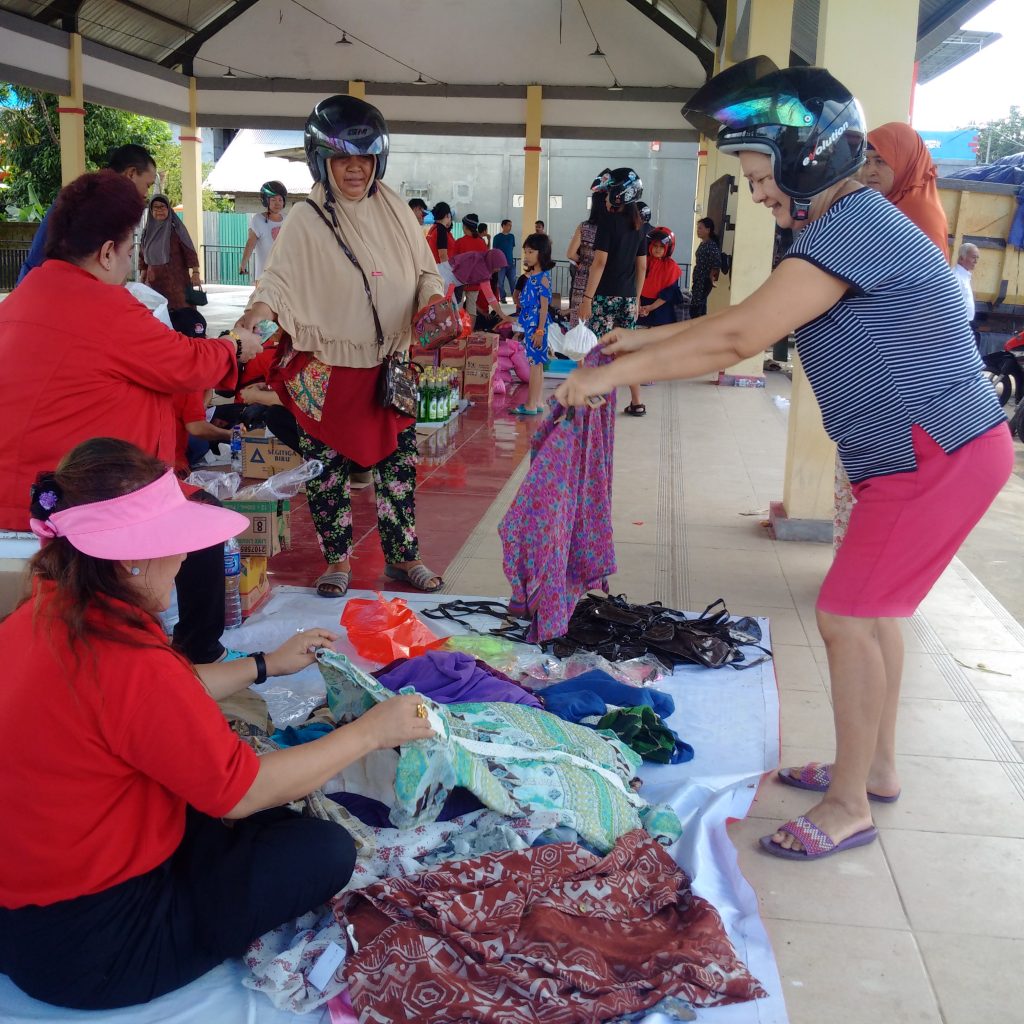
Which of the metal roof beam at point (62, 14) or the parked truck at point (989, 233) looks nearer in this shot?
the parked truck at point (989, 233)

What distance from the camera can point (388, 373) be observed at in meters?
4.36

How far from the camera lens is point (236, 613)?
420 centimetres

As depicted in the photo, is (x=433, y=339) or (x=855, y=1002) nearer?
(x=855, y=1002)

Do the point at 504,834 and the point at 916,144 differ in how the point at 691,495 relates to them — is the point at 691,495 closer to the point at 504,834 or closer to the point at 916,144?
the point at 916,144

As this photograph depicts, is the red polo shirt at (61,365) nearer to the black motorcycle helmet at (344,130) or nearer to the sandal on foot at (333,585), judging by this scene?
the black motorcycle helmet at (344,130)

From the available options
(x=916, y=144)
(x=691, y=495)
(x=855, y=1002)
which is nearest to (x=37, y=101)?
(x=691, y=495)

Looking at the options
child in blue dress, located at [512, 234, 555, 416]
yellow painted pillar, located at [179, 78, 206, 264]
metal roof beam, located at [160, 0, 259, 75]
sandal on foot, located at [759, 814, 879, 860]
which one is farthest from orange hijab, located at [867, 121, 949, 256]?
metal roof beam, located at [160, 0, 259, 75]

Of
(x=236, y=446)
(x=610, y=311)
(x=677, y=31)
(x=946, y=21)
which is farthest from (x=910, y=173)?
(x=677, y=31)

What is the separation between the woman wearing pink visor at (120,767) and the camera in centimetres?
183

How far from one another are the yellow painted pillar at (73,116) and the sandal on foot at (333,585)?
15.0m

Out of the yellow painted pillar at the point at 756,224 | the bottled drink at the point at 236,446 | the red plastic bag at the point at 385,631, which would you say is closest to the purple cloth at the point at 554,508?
the red plastic bag at the point at 385,631

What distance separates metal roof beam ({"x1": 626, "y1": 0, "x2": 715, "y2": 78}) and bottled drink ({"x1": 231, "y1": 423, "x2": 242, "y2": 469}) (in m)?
15.3

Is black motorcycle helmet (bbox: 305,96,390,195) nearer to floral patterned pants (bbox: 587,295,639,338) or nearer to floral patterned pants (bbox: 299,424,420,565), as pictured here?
floral patterned pants (bbox: 299,424,420,565)

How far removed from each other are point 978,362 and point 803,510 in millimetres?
3007
